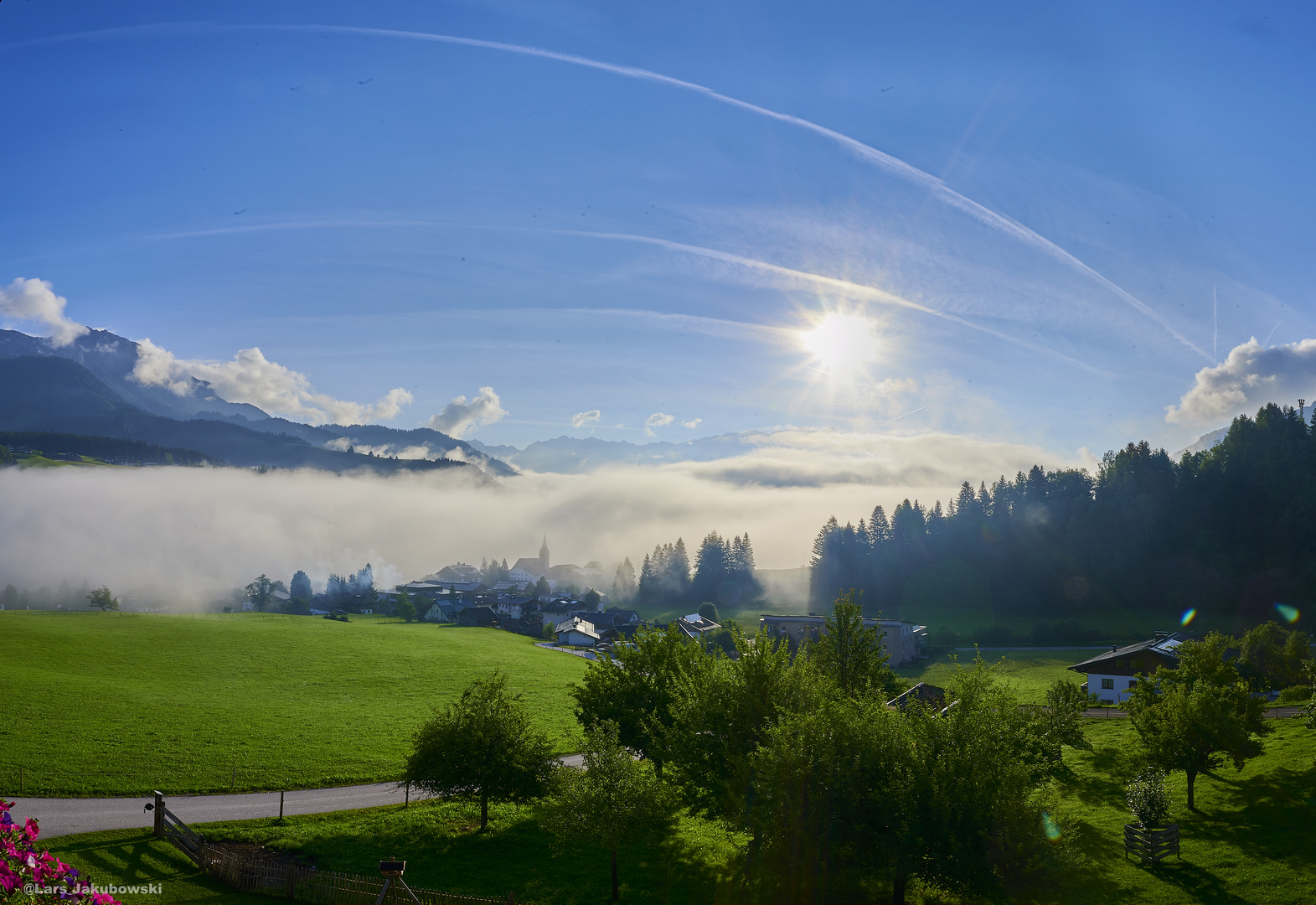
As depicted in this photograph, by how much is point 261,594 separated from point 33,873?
17034 cm

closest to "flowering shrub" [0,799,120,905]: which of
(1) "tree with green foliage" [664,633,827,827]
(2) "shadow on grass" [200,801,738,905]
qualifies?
(2) "shadow on grass" [200,801,738,905]

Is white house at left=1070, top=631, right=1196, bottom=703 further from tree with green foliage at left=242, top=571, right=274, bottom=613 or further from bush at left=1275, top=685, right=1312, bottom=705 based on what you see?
tree with green foliage at left=242, top=571, right=274, bottom=613

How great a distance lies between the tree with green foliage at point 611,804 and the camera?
22.8 meters

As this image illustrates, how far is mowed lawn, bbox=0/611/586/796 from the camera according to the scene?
1436 inches

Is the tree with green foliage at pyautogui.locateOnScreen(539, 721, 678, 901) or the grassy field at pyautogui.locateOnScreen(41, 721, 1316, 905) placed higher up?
the tree with green foliage at pyautogui.locateOnScreen(539, 721, 678, 901)

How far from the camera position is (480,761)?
28938mm

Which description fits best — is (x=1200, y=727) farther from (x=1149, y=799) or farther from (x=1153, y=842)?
(x=1153, y=842)

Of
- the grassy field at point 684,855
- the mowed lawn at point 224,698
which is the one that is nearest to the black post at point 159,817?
the grassy field at point 684,855

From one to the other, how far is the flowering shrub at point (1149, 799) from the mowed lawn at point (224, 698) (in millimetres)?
24374

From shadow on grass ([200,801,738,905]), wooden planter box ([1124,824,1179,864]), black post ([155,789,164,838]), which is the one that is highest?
wooden planter box ([1124,824,1179,864])

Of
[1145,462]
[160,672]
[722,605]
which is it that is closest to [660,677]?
[160,672]

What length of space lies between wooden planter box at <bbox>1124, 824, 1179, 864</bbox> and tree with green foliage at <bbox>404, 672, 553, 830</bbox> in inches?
921

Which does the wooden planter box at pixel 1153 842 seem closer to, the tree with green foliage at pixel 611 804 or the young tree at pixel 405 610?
the tree with green foliage at pixel 611 804

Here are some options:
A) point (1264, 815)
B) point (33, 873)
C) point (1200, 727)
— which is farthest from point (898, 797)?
Answer: point (1264, 815)
